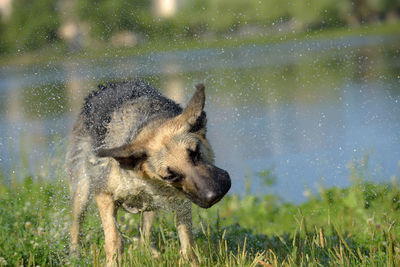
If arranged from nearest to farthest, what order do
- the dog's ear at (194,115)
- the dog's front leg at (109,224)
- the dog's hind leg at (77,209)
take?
1. the dog's ear at (194,115)
2. the dog's front leg at (109,224)
3. the dog's hind leg at (77,209)

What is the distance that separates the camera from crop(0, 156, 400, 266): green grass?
469 cm

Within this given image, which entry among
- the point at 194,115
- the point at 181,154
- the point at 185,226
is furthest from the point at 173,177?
the point at 185,226

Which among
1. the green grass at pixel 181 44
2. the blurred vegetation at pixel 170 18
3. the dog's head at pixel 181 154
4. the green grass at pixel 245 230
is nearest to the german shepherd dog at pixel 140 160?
the dog's head at pixel 181 154

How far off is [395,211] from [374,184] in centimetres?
67

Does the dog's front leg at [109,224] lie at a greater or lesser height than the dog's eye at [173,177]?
lesser

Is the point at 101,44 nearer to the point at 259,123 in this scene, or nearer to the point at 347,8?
the point at 259,123

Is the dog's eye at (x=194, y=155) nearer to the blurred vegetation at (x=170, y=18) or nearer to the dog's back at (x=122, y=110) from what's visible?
the dog's back at (x=122, y=110)

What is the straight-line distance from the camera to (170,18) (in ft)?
39.9

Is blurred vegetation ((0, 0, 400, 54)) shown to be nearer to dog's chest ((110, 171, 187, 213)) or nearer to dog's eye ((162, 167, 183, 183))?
dog's chest ((110, 171, 187, 213))

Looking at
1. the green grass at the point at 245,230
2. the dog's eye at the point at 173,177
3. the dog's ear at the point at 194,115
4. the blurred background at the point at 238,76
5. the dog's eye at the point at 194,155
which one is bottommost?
the green grass at the point at 245,230

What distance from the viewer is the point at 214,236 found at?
6.18 m

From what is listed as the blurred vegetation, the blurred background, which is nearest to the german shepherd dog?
the blurred background

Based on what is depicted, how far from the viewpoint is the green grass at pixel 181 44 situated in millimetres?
11852

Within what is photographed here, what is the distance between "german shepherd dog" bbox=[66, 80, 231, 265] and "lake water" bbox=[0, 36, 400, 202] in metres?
2.46
